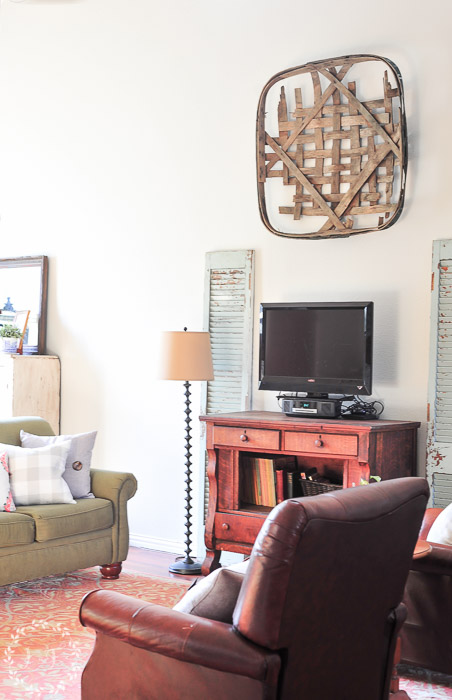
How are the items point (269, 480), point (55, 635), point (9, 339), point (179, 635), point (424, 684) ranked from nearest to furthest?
1. point (179, 635)
2. point (424, 684)
3. point (55, 635)
4. point (269, 480)
5. point (9, 339)

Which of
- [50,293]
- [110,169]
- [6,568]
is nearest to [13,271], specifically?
[50,293]

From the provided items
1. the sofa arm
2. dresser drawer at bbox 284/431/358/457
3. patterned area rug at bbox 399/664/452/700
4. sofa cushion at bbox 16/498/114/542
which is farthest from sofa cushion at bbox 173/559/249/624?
the sofa arm

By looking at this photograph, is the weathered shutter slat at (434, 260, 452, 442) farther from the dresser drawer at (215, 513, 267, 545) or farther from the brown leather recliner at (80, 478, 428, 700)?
the brown leather recliner at (80, 478, 428, 700)

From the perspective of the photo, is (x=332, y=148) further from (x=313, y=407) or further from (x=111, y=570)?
(x=111, y=570)

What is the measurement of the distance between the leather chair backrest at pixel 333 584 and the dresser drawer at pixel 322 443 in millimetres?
1550

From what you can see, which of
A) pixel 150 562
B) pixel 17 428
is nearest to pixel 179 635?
pixel 17 428

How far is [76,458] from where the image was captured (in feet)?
15.6

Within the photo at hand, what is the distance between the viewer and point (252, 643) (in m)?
2.05

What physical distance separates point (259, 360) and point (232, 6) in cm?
226

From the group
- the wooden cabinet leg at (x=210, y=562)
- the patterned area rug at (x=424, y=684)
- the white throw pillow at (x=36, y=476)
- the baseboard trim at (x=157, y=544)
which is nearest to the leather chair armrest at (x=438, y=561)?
the patterned area rug at (x=424, y=684)

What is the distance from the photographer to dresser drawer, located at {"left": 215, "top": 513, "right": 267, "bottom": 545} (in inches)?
170

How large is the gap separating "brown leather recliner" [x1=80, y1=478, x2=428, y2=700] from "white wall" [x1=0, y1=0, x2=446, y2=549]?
7.09ft

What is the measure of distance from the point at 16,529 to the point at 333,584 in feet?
8.18

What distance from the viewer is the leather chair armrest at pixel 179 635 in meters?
2.02
